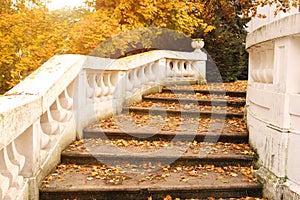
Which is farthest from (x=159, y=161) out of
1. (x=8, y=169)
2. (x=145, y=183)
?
(x=8, y=169)

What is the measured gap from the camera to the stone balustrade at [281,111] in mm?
3029

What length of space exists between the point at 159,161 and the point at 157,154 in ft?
0.29

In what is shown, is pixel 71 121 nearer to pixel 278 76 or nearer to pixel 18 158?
pixel 18 158

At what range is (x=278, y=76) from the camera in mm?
3271

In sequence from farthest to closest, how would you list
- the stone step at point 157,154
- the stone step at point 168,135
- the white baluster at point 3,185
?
the stone step at point 168,135
the stone step at point 157,154
the white baluster at point 3,185

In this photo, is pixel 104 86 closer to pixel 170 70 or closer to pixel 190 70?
pixel 170 70

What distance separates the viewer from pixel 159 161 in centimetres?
399

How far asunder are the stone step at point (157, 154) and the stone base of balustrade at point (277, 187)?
53 centimetres

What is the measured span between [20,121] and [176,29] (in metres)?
7.96

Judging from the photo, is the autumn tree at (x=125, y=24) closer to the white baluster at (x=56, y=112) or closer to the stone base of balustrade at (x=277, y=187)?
the white baluster at (x=56, y=112)

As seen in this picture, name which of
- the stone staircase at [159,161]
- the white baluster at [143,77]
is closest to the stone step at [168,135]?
the stone staircase at [159,161]

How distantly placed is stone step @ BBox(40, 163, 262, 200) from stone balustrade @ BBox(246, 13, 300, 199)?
30 cm

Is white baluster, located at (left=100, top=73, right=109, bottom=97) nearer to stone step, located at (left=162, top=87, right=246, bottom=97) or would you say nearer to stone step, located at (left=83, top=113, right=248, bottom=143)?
stone step, located at (left=83, top=113, right=248, bottom=143)

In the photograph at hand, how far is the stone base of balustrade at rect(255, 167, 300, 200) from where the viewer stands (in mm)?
3004
